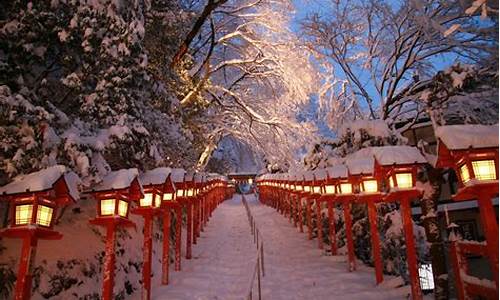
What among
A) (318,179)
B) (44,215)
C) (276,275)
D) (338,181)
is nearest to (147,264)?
(44,215)

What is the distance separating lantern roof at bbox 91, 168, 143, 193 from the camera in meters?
6.52

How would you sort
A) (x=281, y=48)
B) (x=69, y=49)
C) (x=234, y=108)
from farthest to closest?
(x=234, y=108) < (x=281, y=48) < (x=69, y=49)

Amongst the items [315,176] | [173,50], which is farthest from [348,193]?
[173,50]

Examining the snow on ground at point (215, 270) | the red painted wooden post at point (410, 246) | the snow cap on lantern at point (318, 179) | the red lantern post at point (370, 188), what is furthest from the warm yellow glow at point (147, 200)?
the snow cap on lantern at point (318, 179)

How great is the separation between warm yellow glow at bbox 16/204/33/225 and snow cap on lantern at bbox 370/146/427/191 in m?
6.64

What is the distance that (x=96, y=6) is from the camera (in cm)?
718

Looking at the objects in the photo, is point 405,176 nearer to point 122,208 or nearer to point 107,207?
point 122,208

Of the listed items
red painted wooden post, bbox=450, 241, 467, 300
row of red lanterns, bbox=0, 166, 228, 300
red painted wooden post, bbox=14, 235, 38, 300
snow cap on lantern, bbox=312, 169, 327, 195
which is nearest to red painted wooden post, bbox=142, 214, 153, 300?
row of red lanterns, bbox=0, 166, 228, 300

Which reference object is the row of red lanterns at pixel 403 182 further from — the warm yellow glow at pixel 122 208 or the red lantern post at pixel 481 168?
the warm yellow glow at pixel 122 208

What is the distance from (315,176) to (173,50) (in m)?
7.12

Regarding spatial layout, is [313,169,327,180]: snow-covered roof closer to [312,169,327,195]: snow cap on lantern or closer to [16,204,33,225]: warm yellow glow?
[312,169,327,195]: snow cap on lantern

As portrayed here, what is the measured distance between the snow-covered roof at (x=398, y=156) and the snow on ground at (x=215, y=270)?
491cm

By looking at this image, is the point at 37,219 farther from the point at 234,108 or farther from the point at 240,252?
the point at 234,108

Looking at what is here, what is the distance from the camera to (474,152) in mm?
5219
